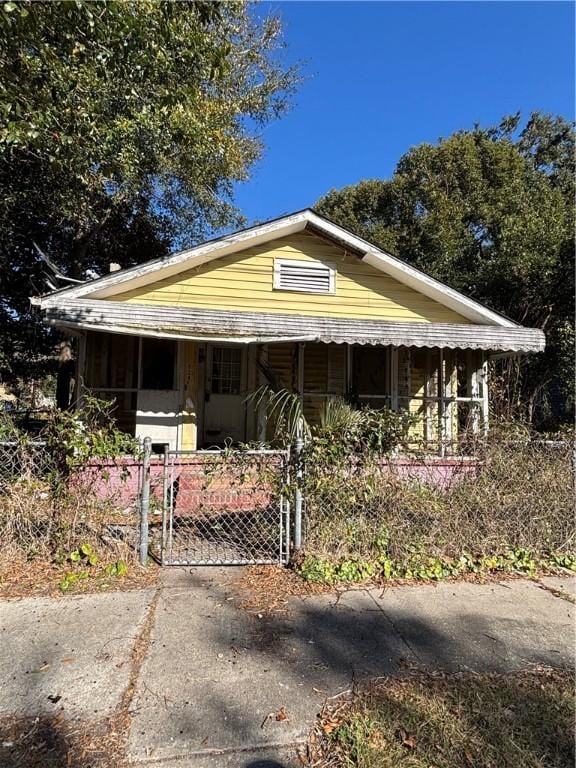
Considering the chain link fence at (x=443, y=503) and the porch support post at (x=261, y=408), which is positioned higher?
the porch support post at (x=261, y=408)

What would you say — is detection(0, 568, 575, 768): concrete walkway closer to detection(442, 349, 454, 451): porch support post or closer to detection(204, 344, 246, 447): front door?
detection(204, 344, 246, 447): front door

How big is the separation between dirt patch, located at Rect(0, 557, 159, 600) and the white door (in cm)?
360

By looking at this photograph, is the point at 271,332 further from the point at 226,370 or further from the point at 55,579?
the point at 55,579

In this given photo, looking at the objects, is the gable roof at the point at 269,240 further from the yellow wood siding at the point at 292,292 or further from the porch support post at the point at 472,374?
the porch support post at the point at 472,374

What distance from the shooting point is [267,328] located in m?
8.36

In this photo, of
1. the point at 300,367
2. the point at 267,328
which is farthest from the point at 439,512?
the point at 300,367

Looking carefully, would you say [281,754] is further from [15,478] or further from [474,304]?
[474,304]

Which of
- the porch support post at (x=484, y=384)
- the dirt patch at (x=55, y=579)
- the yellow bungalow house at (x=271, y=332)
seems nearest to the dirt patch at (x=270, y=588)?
the dirt patch at (x=55, y=579)

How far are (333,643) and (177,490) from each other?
2.58 metres

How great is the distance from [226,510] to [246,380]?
5.20 m

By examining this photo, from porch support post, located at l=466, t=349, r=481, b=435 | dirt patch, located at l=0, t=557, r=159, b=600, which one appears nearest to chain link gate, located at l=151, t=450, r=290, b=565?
dirt patch, located at l=0, t=557, r=159, b=600

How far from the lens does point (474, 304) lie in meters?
9.48

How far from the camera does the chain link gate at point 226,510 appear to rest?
4.88 metres

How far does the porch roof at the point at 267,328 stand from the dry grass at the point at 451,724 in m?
5.56
